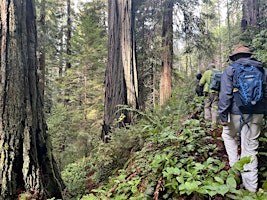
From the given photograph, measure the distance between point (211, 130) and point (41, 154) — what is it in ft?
A: 9.62

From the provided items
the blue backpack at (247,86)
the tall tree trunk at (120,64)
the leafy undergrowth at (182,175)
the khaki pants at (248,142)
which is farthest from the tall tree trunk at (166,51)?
the blue backpack at (247,86)

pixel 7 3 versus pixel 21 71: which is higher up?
pixel 7 3

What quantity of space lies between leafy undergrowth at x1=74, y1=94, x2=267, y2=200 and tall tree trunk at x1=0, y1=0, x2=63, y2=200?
1.00 meters

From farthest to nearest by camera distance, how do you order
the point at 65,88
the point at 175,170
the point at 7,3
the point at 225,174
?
the point at 65,88 → the point at 7,3 → the point at 225,174 → the point at 175,170

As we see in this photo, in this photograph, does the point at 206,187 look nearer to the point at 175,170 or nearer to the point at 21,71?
the point at 175,170

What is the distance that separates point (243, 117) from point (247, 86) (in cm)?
41

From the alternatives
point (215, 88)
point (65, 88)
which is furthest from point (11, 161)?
point (65, 88)

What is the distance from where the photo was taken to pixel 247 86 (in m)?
2.86

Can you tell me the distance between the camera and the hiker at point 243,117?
2930 millimetres

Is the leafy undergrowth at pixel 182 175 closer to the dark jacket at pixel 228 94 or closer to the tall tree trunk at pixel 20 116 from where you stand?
the dark jacket at pixel 228 94

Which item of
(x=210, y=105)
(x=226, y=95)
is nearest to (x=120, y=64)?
(x=210, y=105)

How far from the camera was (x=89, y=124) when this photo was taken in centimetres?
1183

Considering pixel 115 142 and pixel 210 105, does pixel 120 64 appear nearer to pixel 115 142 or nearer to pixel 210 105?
pixel 115 142

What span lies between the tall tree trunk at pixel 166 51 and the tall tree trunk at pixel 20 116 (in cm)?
685
